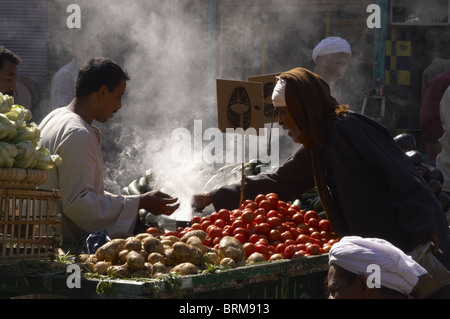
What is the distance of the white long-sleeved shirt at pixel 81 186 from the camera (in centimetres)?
365

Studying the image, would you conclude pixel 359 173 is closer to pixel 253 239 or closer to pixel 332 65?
pixel 253 239

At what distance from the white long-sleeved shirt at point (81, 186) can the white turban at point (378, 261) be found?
60.8 inches

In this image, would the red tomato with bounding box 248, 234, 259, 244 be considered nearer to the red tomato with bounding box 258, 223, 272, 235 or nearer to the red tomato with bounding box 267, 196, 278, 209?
the red tomato with bounding box 258, 223, 272, 235

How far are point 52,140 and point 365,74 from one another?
6.66 m

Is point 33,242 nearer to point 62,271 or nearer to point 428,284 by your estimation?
point 62,271

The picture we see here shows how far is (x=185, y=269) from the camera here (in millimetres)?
2779

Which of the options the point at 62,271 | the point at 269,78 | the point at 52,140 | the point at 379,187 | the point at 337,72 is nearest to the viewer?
the point at 62,271

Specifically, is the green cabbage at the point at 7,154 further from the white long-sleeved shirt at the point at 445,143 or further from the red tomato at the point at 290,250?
the white long-sleeved shirt at the point at 445,143

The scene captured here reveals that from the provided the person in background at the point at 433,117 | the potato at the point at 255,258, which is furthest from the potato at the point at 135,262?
the person in background at the point at 433,117

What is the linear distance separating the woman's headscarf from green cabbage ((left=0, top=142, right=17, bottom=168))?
135 cm

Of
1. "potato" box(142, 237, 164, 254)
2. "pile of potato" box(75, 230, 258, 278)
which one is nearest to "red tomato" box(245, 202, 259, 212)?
"pile of potato" box(75, 230, 258, 278)

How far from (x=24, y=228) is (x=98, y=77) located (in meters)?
1.18

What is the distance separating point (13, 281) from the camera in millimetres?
2850
